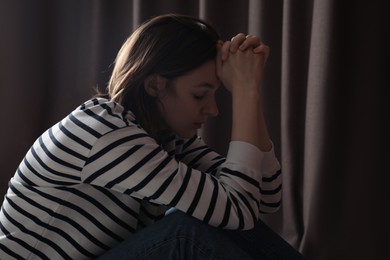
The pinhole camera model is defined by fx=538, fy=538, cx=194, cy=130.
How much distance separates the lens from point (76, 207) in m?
0.99

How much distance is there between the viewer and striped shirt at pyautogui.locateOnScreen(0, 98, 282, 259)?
3.06ft

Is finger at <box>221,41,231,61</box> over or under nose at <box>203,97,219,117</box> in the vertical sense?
over

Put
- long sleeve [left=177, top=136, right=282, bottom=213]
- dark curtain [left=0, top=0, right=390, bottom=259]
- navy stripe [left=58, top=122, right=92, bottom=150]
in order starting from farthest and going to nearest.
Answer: dark curtain [left=0, top=0, right=390, bottom=259], long sleeve [left=177, top=136, right=282, bottom=213], navy stripe [left=58, top=122, right=92, bottom=150]

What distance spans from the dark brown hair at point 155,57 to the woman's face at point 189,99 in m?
0.02

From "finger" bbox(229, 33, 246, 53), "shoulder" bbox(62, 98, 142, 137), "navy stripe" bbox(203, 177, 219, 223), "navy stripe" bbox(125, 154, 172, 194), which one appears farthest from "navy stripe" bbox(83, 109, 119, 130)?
"finger" bbox(229, 33, 246, 53)

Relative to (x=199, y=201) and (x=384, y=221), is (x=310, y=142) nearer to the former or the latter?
(x=384, y=221)

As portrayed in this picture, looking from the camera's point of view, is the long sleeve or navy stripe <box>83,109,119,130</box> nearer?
navy stripe <box>83,109,119,130</box>

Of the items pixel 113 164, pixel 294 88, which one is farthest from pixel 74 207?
pixel 294 88

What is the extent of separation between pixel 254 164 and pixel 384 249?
0.99 meters

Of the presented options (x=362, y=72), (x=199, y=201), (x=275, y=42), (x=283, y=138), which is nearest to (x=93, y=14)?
(x=275, y=42)

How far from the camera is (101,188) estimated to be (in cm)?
100

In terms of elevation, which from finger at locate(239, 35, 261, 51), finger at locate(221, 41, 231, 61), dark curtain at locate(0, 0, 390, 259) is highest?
finger at locate(239, 35, 261, 51)

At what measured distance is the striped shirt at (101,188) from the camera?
36.7 inches

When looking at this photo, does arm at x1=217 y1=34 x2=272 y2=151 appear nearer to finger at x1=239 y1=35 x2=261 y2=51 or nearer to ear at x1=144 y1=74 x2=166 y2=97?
finger at x1=239 y1=35 x2=261 y2=51
